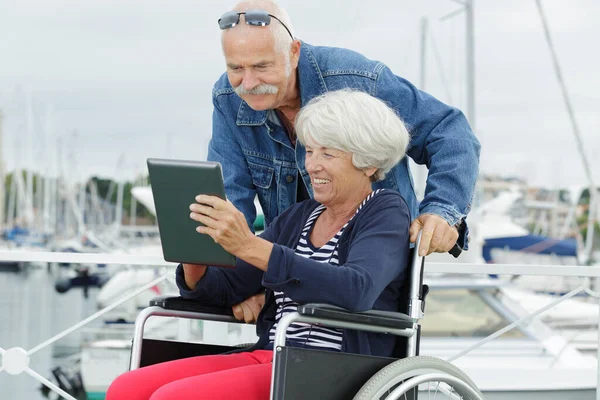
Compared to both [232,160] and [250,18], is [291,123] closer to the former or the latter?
[232,160]

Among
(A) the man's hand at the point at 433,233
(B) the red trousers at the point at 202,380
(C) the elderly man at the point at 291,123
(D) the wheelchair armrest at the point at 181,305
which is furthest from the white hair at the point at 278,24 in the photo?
(B) the red trousers at the point at 202,380

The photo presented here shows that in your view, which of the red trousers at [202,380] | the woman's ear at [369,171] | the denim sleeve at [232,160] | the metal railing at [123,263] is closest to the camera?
the red trousers at [202,380]


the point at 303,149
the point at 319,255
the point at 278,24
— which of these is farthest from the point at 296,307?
the point at 278,24

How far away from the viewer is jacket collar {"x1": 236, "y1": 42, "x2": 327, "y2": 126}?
8.38 ft

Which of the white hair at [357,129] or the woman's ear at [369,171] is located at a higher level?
the white hair at [357,129]

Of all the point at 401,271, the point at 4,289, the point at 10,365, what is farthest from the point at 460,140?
the point at 4,289

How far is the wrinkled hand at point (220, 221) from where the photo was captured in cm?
186

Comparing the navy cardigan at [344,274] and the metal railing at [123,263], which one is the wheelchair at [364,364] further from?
the metal railing at [123,263]

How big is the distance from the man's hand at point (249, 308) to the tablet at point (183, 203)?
1.42ft

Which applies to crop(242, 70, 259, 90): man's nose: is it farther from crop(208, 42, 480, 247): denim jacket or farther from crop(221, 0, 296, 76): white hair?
crop(208, 42, 480, 247): denim jacket

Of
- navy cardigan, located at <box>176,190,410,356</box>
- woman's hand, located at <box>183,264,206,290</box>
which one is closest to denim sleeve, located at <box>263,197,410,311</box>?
navy cardigan, located at <box>176,190,410,356</box>

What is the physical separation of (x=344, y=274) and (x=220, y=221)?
1.03 ft

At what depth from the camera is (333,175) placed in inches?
85.4

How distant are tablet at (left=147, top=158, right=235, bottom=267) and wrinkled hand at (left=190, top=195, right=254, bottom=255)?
0.02 meters
